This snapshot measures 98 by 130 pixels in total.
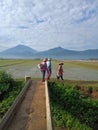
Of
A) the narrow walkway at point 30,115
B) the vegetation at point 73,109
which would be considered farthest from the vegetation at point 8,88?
the narrow walkway at point 30,115

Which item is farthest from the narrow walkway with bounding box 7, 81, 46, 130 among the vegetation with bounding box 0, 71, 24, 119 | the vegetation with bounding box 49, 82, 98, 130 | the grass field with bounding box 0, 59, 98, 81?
the grass field with bounding box 0, 59, 98, 81

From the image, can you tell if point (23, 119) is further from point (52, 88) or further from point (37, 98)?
point (52, 88)

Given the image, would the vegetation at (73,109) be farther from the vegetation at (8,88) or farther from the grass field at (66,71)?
the grass field at (66,71)

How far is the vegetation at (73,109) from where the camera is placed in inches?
663

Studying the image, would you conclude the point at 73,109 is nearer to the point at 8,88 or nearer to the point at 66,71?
the point at 8,88

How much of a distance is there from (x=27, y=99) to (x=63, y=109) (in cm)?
468

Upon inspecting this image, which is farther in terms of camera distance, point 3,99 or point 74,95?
point 3,99

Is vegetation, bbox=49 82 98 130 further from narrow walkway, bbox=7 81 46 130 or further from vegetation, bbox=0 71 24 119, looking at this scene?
narrow walkway, bbox=7 81 46 130

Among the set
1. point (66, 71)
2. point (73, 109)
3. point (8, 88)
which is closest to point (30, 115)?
point (73, 109)

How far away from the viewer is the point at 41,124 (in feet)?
31.4

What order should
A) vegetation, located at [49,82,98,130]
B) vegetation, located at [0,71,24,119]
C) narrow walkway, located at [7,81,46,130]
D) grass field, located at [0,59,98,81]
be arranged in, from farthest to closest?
grass field, located at [0,59,98,81] < vegetation, located at [0,71,24,119] < vegetation, located at [49,82,98,130] < narrow walkway, located at [7,81,46,130]

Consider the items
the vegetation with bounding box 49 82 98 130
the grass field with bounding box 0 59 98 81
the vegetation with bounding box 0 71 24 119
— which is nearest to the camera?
the vegetation with bounding box 49 82 98 130

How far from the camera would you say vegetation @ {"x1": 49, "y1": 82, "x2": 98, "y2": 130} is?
16.8 m

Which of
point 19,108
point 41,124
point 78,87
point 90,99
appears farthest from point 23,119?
point 78,87
